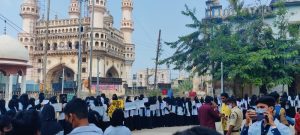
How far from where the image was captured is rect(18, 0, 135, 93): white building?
48438mm

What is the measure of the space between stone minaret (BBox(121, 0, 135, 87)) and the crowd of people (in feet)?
131

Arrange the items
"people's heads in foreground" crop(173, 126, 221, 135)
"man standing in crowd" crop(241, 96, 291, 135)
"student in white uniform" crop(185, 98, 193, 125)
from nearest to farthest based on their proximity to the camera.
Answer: "people's heads in foreground" crop(173, 126, 221, 135) < "man standing in crowd" crop(241, 96, 291, 135) < "student in white uniform" crop(185, 98, 193, 125)

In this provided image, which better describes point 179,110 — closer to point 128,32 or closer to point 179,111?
point 179,111

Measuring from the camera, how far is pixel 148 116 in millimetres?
14164

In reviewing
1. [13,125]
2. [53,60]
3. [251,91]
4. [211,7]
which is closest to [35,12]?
[53,60]

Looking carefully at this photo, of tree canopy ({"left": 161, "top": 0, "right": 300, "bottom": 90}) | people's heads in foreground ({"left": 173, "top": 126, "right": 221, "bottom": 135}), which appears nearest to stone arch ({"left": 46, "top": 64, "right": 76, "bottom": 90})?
tree canopy ({"left": 161, "top": 0, "right": 300, "bottom": 90})

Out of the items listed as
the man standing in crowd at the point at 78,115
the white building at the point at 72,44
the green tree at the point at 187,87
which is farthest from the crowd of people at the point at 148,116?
the green tree at the point at 187,87

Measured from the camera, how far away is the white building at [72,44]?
159 feet

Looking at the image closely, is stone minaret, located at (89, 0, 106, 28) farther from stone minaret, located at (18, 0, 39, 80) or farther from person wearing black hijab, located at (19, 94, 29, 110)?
person wearing black hijab, located at (19, 94, 29, 110)

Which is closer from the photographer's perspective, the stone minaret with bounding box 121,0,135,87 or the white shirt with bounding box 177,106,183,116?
the white shirt with bounding box 177,106,183,116

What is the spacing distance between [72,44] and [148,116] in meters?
38.9

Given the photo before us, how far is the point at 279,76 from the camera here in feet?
68.0

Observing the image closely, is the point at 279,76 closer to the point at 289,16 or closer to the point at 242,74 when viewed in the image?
the point at 242,74

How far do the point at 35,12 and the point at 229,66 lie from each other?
36821mm
